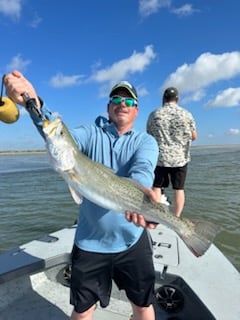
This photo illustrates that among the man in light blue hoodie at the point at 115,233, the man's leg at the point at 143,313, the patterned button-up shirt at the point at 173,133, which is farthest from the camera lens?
Result: the patterned button-up shirt at the point at 173,133

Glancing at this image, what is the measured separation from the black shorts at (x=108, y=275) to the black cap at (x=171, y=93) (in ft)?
12.6

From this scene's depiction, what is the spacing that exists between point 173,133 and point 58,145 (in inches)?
167

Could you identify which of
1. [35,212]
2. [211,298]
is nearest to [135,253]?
[211,298]

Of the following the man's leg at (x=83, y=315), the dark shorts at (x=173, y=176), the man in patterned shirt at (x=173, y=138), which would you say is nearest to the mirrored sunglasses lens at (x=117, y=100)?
the man's leg at (x=83, y=315)

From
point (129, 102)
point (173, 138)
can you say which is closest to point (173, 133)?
point (173, 138)

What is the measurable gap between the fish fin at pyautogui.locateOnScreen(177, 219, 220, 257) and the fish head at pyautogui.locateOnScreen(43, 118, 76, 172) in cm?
102

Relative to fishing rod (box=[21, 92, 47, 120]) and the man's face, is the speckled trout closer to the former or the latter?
fishing rod (box=[21, 92, 47, 120])

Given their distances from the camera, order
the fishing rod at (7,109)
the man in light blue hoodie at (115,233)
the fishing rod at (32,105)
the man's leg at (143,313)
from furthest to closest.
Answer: the man's leg at (143,313) → the man in light blue hoodie at (115,233) → the fishing rod at (7,109) → the fishing rod at (32,105)

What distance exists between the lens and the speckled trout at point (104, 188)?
2334 millimetres

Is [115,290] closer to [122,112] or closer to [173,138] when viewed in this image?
[122,112]

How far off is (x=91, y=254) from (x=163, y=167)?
3680mm

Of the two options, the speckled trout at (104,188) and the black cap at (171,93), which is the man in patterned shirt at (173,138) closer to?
the black cap at (171,93)

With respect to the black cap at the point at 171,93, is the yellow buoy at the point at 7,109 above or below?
below

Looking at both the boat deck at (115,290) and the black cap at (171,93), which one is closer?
the boat deck at (115,290)
